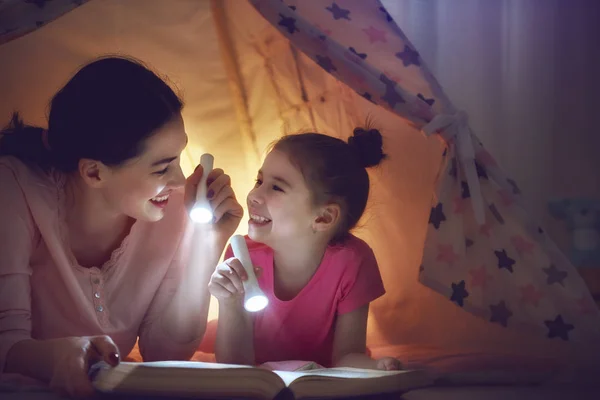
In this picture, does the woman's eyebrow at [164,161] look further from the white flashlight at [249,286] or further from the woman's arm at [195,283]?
the white flashlight at [249,286]

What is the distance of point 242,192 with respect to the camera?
1673 millimetres

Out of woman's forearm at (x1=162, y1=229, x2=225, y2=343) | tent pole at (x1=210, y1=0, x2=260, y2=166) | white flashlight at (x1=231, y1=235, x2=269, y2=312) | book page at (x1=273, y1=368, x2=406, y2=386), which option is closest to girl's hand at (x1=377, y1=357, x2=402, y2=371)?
book page at (x1=273, y1=368, x2=406, y2=386)

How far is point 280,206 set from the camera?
4.28 ft

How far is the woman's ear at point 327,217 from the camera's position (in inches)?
52.5

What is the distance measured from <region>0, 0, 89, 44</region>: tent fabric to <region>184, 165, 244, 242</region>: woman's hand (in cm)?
36

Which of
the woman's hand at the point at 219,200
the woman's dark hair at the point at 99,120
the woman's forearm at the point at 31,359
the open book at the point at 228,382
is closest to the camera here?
the open book at the point at 228,382

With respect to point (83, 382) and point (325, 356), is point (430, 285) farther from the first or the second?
point (83, 382)

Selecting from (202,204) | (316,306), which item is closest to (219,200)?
(202,204)

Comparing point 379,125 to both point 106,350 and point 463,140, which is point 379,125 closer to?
point 463,140

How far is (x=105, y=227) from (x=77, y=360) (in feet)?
1.12

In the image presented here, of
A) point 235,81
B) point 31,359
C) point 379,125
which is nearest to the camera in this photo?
point 31,359

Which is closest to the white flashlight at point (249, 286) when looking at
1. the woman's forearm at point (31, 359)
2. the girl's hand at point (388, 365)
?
the girl's hand at point (388, 365)

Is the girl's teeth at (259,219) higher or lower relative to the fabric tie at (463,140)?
lower

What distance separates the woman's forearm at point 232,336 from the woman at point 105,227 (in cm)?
5
